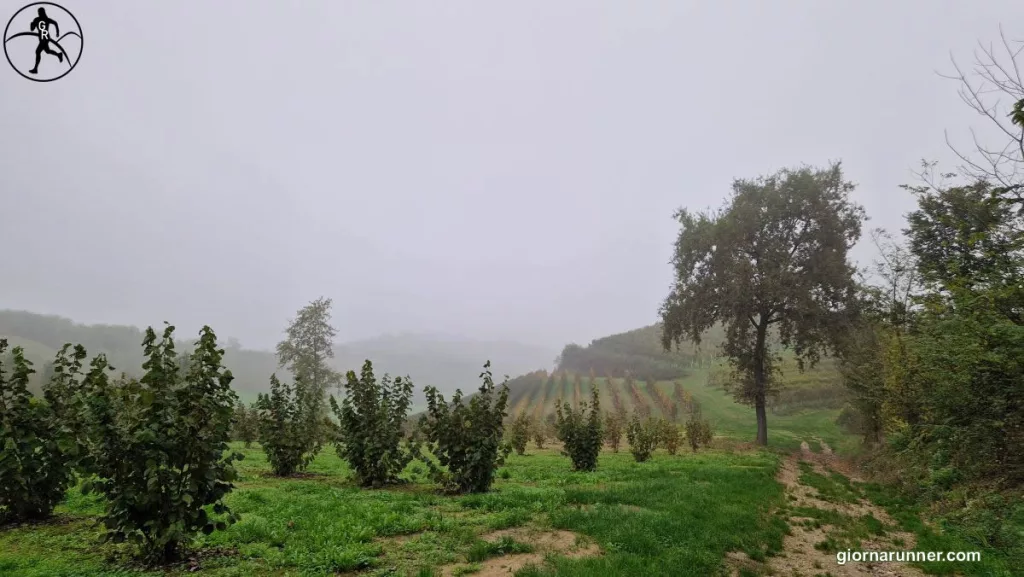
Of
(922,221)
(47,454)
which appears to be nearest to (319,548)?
(47,454)

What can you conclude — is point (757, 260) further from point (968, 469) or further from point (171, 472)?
point (171, 472)

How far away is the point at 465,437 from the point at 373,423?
2.69 m

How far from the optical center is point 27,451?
759 centimetres

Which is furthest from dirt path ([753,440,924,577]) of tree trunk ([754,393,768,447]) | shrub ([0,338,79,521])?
tree trunk ([754,393,768,447])

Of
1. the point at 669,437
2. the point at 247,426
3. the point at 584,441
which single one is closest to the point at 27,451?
the point at 584,441

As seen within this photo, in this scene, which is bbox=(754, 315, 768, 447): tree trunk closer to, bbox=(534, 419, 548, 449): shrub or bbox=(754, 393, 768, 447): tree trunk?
bbox=(754, 393, 768, 447): tree trunk

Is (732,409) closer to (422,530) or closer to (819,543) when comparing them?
(819,543)

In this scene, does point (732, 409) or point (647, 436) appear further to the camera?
point (732, 409)

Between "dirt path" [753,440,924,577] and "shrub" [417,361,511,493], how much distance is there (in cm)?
592

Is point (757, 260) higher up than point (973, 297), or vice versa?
point (757, 260)

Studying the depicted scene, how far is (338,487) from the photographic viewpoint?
12414mm

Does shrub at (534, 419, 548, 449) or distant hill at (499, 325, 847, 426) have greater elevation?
distant hill at (499, 325, 847, 426)

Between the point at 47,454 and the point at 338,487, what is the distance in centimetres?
620

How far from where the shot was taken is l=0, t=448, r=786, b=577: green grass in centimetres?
648
